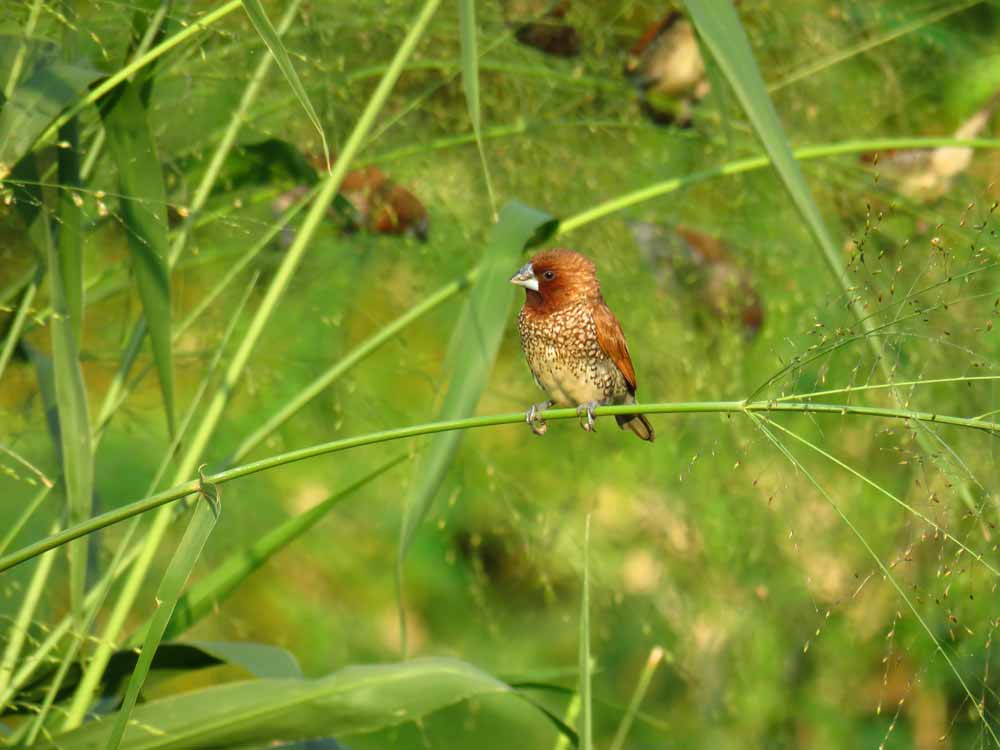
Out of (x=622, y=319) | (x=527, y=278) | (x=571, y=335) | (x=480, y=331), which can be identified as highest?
(x=480, y=331)

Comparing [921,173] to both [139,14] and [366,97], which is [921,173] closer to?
[366,97]

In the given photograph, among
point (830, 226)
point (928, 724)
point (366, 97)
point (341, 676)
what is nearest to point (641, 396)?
point (830, 226)

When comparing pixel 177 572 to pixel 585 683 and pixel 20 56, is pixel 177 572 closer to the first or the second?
pixel 585 683

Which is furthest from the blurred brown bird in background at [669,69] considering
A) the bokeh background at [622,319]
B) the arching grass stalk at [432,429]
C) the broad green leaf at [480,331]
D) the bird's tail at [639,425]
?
the arching grass stalk at [432,429]

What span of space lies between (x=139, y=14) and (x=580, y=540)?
4.40ft

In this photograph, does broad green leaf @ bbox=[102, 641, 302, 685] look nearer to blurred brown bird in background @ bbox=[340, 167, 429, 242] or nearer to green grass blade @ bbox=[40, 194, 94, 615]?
green grass blade @ bbox=[40, 194, 94, 615]

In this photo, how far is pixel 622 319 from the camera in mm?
2678

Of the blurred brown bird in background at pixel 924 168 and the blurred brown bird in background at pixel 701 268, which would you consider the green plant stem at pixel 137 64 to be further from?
the blurred brown bird in background at pixel 924 168

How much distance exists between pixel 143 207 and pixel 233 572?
1.68 ft

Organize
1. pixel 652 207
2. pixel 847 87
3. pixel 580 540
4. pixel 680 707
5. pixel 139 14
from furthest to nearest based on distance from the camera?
pixel 680 707
pixel 847 87
pixel 652 207
pixel 580 540
pixel 139 14

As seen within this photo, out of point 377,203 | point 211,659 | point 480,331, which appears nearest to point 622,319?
point 377,203

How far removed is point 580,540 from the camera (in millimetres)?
2537

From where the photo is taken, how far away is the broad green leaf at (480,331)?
4.92 feet

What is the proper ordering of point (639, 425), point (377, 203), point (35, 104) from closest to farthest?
point (35, 104), point (639, 425), point (377, 203)
